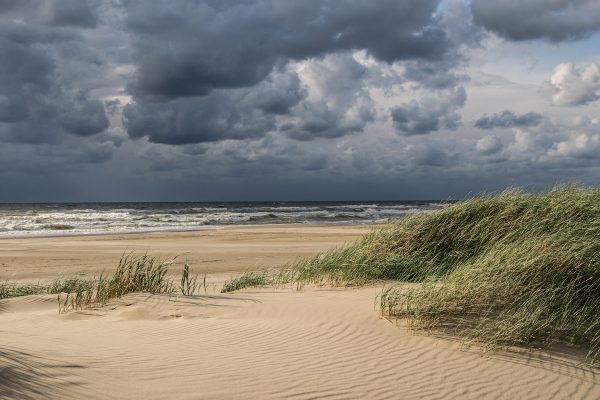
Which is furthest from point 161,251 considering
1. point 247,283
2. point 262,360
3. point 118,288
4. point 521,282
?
point 521,282

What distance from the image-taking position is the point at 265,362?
18.6 ft

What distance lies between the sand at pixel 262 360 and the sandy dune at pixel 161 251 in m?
9.02

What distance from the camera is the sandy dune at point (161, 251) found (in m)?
17.3

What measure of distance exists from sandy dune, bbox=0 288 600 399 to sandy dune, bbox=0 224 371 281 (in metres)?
9.29

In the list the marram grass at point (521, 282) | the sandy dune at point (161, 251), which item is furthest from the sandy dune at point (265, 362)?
the sandy dune at point (161, 251)

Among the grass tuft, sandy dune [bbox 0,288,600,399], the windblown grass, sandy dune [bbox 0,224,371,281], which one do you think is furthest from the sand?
sandy dune [bbox 0,224,371,281]

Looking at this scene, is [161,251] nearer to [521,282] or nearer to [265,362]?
[265,362]

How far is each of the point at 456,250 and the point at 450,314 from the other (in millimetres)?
3553

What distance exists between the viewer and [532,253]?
7047 mm

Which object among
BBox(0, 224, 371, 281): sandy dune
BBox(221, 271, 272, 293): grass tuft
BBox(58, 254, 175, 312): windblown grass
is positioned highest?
BBox(58, 254, 175, 312): windblown grass

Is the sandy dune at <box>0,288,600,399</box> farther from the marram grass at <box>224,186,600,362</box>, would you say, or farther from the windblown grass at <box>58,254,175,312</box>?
the windblown grass at <box>58,254,175,312</box>

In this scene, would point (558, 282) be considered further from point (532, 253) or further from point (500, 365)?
point (500, 365)

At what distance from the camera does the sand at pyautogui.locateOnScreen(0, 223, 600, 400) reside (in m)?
4.80

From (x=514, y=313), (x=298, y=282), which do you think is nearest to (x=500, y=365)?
(x=514, y=313)
